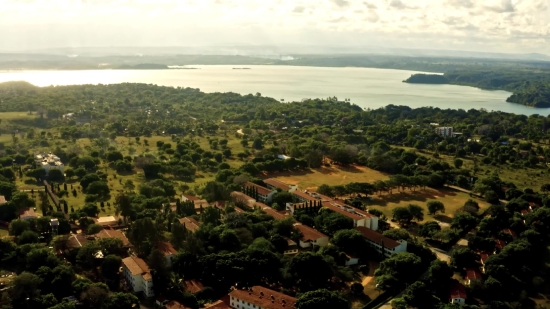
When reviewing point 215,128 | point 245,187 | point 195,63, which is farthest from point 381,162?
point 195,63

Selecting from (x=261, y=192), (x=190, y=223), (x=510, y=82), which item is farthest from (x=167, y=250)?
(x=510, y=82)

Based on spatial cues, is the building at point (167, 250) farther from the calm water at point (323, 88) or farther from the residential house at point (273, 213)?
the calm water at point (323, 88)

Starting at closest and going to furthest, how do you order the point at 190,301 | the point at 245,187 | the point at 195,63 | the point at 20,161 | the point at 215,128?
the point at 190,301, the point at 245,187, the point at 20,161, the point at 215,128, the point at 195,63

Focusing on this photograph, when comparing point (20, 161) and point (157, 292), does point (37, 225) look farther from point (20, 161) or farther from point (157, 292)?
point (20, 161)

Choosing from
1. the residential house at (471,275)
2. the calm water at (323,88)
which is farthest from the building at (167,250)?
the calm water at (323,88)

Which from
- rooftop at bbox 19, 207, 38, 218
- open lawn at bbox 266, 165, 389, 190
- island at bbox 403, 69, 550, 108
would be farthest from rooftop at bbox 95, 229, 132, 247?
island at bbox 403, 69, 550, 108

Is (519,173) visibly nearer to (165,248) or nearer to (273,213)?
(273,213)
